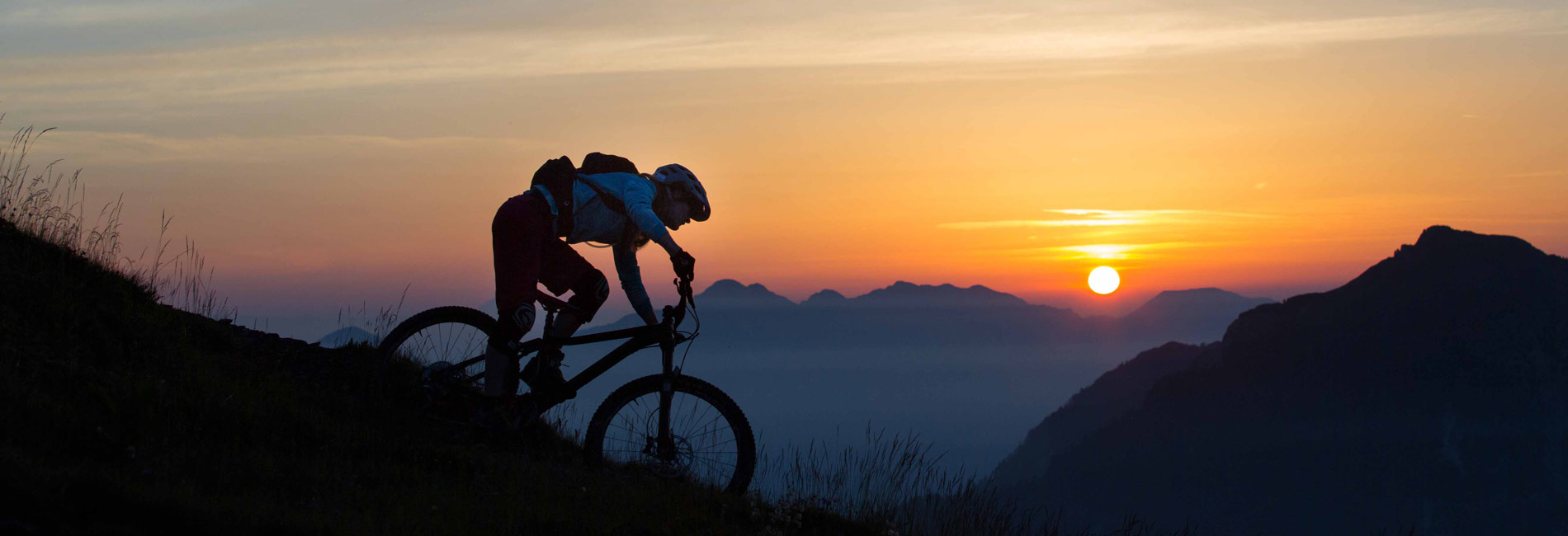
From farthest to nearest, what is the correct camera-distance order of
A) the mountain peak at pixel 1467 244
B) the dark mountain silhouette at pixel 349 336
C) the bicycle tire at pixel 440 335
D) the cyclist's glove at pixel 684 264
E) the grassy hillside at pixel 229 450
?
the mountain peak at pixel 1467 244
the dark mountain silhouette at pixel 349 336
the bicycle tire at pixel 440 335
the cyclist's glove at pixel 684 264
the grassy hillside at pixel 229 450

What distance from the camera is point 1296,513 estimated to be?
149 m

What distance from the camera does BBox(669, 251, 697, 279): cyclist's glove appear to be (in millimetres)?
6426

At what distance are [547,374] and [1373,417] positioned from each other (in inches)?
7489

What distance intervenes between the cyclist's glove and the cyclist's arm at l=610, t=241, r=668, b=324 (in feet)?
3.01

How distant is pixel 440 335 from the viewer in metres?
7.85

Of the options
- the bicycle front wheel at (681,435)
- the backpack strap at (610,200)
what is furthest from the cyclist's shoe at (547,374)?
the backpack strap at (610,200)

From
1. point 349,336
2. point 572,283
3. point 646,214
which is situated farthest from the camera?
point 349,336

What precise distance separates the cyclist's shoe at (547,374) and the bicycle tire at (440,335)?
563mm

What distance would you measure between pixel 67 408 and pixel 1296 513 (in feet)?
547

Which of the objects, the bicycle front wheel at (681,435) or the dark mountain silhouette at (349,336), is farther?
the dark mountain silhouette at (349,336)

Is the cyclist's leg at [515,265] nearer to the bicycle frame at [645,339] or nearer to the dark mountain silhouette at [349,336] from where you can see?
the bicycle frame at [645,339]

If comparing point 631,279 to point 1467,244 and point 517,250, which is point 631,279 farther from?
point 1467,244

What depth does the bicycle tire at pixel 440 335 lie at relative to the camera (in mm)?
7672

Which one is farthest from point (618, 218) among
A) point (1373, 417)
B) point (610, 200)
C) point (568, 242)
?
point (1373, 417)
